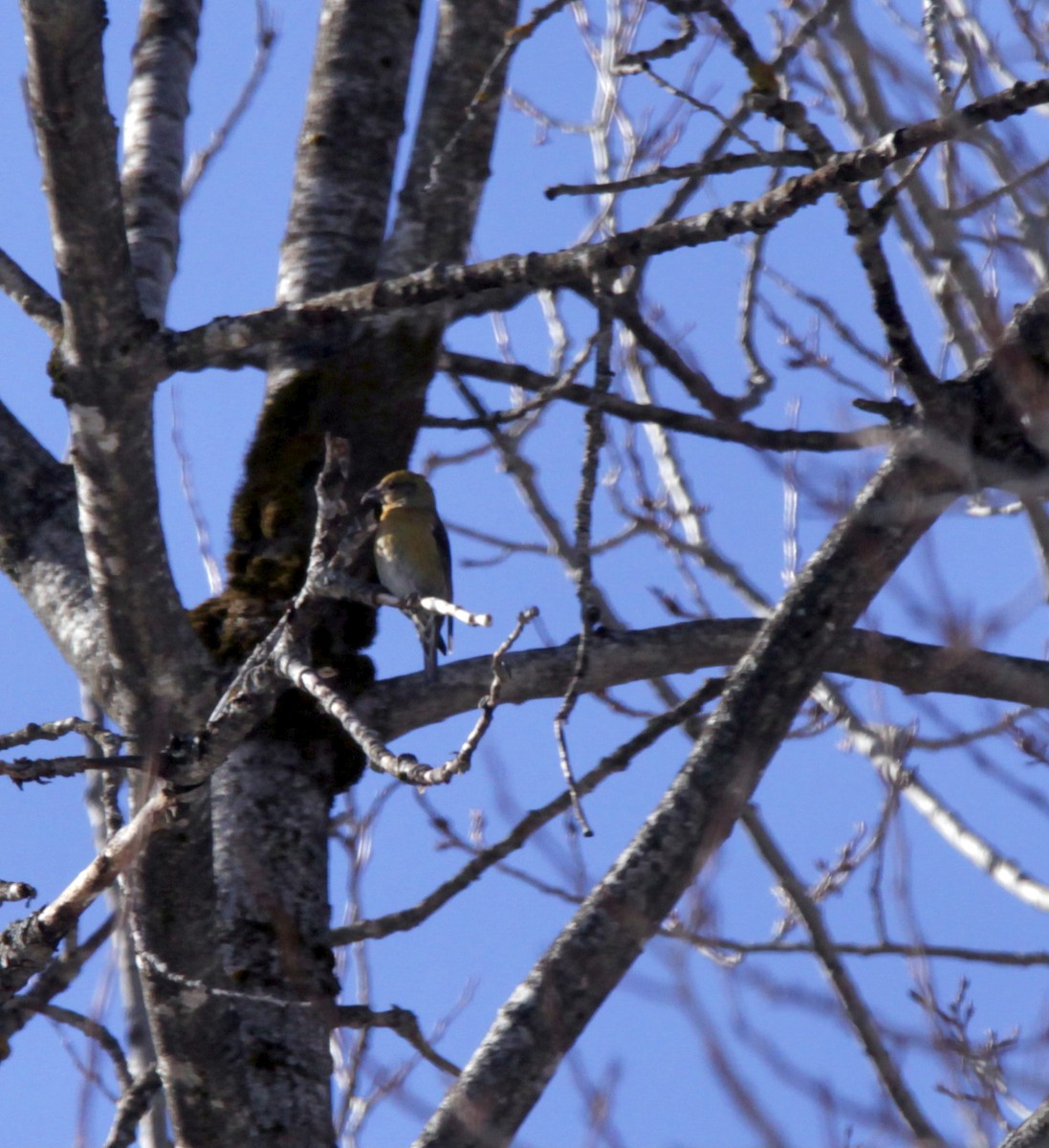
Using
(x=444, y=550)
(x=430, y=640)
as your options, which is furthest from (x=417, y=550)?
(x=430, y=640)

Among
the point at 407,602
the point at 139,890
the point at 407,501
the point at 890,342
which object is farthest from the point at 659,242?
the point at 407,501

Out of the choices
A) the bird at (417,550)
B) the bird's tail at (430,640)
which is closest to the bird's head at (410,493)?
the bird at (417,550)

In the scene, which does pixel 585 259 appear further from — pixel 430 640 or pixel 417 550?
pixel 417 550

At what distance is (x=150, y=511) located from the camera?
244 centimetres

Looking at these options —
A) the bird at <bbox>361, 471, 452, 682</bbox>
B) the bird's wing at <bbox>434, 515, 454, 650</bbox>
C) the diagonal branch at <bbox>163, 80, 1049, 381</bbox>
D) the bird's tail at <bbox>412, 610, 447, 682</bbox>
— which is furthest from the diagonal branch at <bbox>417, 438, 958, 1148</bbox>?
the bird's wing at <bbox>434, 515, 454, 650</bbox>

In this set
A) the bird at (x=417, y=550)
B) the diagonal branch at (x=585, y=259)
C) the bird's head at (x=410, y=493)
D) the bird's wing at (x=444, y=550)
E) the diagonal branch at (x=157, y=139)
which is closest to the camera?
the diagonal branch at (x=585, y=259)

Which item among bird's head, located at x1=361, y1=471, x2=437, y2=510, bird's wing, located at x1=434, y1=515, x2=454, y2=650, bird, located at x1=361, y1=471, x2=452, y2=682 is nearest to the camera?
bird's head, located at x1=361, y1=471, x2=437, y2=510

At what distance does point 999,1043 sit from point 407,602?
2083 mm

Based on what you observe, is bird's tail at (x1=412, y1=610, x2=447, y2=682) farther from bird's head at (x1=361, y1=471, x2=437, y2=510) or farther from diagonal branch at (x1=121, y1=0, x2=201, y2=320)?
A: diagonal branch at (x1=121, y1=0, x2=201, y2=320)

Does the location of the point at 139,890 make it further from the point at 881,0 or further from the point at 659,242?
the point at 881,0

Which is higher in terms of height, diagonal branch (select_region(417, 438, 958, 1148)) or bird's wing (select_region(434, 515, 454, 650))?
bird's wing (select_region(434, 515, 454, 650))

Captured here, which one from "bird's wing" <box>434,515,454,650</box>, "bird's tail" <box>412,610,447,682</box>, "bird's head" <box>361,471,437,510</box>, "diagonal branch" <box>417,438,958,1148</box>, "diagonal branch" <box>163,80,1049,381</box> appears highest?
"bird's wing" <box>434,515,454,650</box>

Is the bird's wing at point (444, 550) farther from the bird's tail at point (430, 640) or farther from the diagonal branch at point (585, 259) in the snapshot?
the diagonal branch at point (585, 259)

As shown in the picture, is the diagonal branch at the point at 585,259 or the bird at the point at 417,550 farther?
the bird at the point at 417,550
